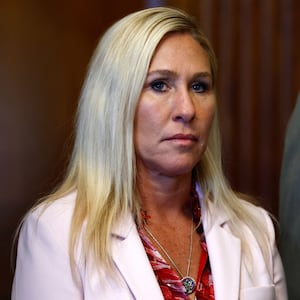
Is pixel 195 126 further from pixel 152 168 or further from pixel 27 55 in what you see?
pixel 27 55

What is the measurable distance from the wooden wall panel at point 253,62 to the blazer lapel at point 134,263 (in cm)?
67

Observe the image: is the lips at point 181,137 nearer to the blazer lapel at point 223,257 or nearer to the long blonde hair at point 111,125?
the long blonde hair at point 111,125

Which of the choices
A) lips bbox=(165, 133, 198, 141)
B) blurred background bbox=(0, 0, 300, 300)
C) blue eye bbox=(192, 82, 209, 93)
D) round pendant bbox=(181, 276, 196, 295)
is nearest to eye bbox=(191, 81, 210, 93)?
blue eye bbox=(192, 82, 209, 93)

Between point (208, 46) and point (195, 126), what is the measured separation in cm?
21

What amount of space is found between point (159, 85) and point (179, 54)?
3.0 inches

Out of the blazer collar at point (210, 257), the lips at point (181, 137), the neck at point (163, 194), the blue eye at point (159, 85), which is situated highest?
the blue eye at point (159, 85)

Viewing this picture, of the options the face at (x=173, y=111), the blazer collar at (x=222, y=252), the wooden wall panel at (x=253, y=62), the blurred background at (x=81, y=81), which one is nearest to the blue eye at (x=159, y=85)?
the face at (x=173, y=111)

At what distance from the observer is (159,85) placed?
4.17 feet

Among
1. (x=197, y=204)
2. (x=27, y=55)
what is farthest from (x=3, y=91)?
(x=197, y=204)

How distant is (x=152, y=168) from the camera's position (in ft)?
4.33

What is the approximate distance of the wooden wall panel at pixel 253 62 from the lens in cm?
182

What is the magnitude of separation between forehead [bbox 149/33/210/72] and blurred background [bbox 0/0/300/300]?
1.64ft

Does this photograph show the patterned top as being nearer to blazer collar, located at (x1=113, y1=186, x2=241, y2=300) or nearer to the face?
blazer collar, located at (x1=113, y1=186, x2=241, y2=300)

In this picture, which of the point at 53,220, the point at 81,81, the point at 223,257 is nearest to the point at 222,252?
the point at 223,257
